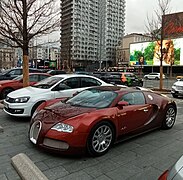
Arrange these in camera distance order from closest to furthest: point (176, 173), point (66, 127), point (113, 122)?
point (176, 173)
point (66, 127)
point (113, 122)

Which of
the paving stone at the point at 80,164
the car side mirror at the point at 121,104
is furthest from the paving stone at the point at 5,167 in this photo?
the car side mirror at the point at 121,104

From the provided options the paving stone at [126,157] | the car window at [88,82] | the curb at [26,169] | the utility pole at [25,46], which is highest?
the utility pole at [25,46]

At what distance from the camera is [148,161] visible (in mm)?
3746

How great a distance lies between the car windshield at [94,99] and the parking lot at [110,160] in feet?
3.09

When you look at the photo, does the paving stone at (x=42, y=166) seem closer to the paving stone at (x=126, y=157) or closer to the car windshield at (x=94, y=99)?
the paving stone at (x=126, y=157)

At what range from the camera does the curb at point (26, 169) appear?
2999 mm

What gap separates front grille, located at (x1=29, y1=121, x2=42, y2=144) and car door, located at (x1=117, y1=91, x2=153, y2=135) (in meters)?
1.55

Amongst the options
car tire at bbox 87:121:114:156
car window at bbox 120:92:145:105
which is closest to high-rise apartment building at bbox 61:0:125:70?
car window at bbox 120:92:145:105

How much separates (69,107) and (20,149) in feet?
4.12

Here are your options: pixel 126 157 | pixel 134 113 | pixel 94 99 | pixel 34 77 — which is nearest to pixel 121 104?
pixel 134 113

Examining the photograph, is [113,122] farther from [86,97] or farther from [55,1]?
[55,1]

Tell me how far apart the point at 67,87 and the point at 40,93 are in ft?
3.27

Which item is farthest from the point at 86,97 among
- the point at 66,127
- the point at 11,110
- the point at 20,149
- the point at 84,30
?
the point at 84,30

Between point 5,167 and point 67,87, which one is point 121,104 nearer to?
point 5,167
